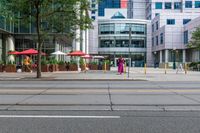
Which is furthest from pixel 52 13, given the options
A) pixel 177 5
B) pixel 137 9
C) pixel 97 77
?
pixel 137 9

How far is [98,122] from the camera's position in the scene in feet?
28.8

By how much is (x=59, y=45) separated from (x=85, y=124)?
53608 mm

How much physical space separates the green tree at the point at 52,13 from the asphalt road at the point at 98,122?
56.6 ft

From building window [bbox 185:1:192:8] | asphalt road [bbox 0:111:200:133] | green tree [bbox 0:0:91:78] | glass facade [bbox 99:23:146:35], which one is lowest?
asphalt road [bbox 0:111:200:133]

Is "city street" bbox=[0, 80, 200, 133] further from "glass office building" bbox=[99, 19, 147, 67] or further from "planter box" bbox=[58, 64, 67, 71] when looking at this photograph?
"glass office building" bbox=[99, 19, 147, 67]

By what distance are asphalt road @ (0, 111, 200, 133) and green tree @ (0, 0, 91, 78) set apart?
17239 mm

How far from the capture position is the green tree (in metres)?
26.8

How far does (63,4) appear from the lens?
2692 cm

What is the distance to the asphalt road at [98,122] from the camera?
25.8 feet

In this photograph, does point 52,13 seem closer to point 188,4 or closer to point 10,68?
point 10,68

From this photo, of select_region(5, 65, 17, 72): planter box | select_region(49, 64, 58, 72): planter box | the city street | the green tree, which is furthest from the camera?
select_region(49, 64, 58, 72): planter box

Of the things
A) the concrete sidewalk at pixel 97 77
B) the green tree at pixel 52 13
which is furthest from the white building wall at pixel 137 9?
the green tree at pixel 52 13

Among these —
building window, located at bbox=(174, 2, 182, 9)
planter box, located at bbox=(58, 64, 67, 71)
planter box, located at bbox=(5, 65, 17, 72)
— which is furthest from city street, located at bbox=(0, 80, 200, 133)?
building window, located at bbox=(174, 2, 182, 9)

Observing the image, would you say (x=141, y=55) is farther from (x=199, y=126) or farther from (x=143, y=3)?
(x=199, y=126)
